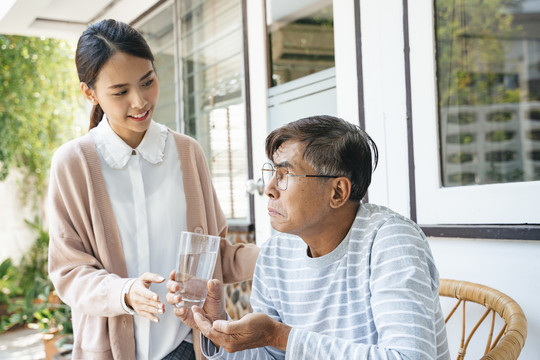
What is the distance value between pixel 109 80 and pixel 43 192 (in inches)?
230

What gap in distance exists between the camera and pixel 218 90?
10.6ft

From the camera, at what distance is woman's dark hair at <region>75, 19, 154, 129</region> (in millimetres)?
1376

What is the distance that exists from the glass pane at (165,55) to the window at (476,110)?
80.6 inches

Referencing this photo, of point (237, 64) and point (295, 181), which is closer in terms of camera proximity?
point (295, 181)

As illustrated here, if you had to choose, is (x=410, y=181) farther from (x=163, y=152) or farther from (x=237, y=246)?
(x=163, y=152)

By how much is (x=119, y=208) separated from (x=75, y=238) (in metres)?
0.14

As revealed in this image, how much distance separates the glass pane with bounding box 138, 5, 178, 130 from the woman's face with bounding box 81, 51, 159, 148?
227 centimetres

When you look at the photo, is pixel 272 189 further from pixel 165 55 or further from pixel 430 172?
pixel 165 55

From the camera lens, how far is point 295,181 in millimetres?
1159

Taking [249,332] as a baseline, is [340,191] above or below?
above

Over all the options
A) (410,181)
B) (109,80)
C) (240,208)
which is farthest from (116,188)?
(240,208)

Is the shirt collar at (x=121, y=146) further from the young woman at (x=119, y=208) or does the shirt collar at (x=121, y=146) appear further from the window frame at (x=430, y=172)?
the window frame at (x=430, y=172)

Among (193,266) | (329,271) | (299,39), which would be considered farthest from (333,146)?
(299,39)

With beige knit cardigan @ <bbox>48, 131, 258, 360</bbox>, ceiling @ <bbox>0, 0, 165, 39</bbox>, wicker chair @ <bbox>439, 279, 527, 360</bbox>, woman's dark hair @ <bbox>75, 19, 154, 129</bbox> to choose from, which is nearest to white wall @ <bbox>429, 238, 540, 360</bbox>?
wicker chair @ <bbox>439, 279, 527, 360</bbox>
